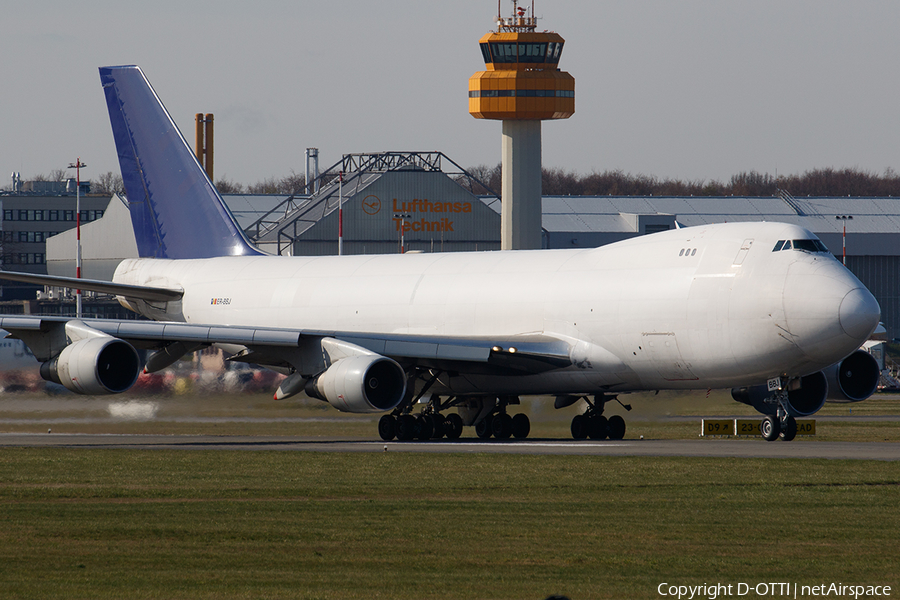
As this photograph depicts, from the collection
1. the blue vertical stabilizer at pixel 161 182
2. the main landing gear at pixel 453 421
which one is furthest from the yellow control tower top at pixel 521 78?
the main landing gear at pixel 453 421

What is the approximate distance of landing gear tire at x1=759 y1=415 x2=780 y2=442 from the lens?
90.4 feet

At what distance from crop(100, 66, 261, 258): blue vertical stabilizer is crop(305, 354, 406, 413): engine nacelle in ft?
41.0

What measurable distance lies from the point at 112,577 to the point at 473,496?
7.07 meters

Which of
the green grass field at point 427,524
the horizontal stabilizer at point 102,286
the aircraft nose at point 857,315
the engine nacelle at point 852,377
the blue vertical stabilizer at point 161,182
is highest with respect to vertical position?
the blue vertical stabilizer at point 161,182

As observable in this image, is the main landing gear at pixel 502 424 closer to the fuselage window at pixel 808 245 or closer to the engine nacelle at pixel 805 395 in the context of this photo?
the engine nacelle at pixel 805 395

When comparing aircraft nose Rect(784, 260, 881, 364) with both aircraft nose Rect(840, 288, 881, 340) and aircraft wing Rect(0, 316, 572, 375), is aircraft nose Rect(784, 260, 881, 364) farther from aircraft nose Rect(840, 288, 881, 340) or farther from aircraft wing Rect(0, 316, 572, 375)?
aircraft wing Rect(0, 316, 572, 375)

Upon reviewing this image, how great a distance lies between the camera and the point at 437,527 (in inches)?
587

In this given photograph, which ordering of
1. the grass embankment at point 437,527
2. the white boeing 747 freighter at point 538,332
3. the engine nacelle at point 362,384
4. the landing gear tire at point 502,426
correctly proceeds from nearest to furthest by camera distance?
the grass embankment at point 437,527
the white boeing 747 freighter at point 538,332
the engine nacelle at point 362,384
the landing gear tire at point 502,426

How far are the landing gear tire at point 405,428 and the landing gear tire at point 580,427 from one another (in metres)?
4.08

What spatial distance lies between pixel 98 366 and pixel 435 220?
57.9m

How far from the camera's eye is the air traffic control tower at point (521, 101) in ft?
255

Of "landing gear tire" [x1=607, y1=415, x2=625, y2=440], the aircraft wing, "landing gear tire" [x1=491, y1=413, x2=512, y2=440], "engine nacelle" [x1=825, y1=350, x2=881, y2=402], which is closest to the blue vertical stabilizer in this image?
the aircraft wing

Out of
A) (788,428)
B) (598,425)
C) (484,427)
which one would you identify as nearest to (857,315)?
(788,428)

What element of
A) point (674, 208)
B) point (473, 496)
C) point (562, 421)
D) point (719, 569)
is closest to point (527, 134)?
point (674, 208)
